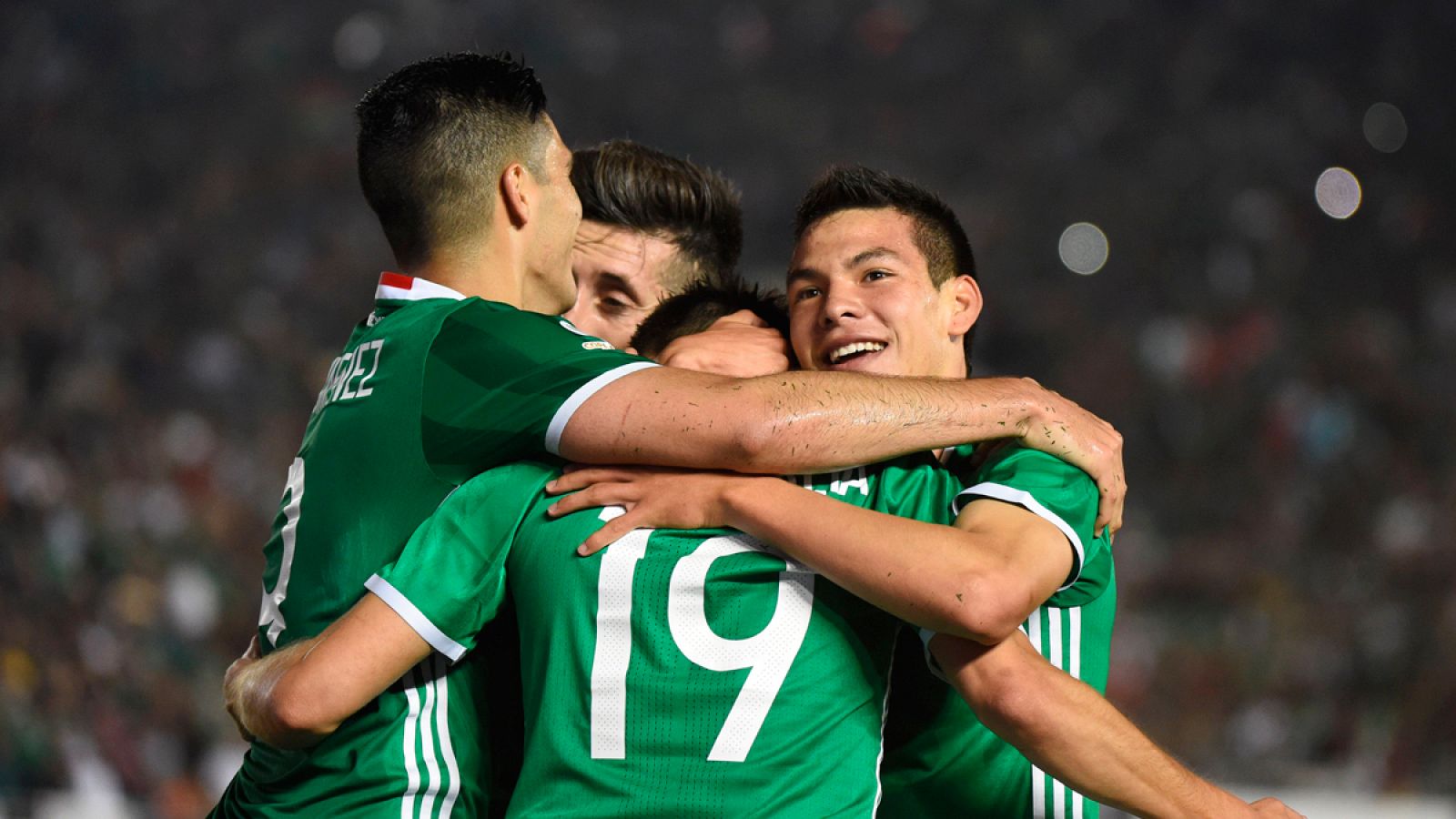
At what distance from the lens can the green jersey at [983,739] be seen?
7.00 feet

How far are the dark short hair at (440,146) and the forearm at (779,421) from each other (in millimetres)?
660

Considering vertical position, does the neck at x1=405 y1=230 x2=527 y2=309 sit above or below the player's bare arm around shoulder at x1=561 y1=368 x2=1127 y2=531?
above

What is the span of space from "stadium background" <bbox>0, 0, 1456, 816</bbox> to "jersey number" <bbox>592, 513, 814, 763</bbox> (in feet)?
20.0

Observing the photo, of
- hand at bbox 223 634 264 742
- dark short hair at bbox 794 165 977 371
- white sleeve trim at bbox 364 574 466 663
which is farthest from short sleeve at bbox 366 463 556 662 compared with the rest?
dark short hair at bbox 794 165 977 371

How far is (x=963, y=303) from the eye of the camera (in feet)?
8.65

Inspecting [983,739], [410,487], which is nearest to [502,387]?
[410,487]

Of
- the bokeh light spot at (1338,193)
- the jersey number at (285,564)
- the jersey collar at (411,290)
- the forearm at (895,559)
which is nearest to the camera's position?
the forearm at (895,559)

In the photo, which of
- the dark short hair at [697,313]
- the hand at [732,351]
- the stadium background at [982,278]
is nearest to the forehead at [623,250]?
the dark short hair at [697,313]

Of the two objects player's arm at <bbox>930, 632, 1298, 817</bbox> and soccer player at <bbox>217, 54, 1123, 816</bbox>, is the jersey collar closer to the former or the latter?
soccer player at <bbox>217, 54, 1123, 816</bbox>

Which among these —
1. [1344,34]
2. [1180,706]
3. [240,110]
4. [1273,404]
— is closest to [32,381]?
[240,110]

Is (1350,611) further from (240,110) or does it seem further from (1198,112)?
(240,110)

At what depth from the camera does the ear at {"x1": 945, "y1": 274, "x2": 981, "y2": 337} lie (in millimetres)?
2617

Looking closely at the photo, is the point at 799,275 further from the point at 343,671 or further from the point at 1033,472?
the point at 343,671

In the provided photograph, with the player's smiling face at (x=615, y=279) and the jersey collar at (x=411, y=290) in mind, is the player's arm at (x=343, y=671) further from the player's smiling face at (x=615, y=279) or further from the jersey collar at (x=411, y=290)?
the player's smiling face at (x=615, y=279)
